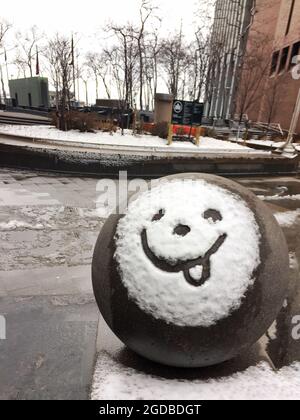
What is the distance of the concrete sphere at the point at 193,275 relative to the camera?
234 cm

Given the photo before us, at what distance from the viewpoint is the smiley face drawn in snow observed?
2.33 m

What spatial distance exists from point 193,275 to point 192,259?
0.11 m

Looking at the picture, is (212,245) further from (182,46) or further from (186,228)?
(182,46)

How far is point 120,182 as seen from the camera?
11094 millimetres

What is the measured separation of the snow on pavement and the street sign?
14.0m

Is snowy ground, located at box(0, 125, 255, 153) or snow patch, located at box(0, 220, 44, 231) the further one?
snowy ground, located at box(0, 125, 255, 153)

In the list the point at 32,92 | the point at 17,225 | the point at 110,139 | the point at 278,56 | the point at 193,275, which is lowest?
the point at 110,139

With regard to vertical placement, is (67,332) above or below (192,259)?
below

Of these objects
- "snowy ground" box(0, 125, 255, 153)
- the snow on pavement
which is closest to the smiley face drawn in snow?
the snow on pavement

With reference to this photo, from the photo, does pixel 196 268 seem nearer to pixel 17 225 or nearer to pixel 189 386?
pixel 189 386

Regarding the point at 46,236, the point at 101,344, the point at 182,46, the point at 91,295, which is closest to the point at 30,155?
the point at 46,236

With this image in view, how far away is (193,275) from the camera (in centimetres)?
232

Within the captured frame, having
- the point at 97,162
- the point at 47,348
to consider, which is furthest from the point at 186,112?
the point at 47,348

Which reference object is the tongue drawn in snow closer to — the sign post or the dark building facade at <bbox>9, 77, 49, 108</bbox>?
the sign post
